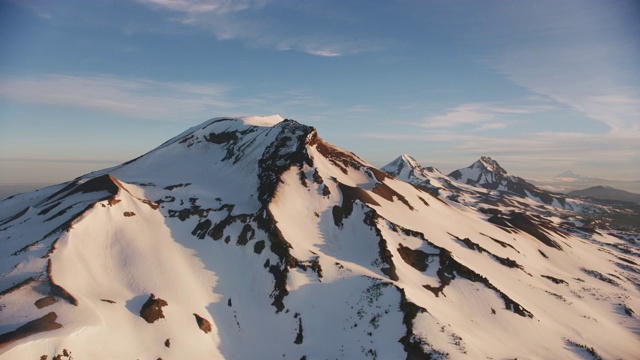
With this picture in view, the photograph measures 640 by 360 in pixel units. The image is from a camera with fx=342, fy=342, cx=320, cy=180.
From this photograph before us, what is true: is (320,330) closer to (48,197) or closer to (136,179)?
(136,179)

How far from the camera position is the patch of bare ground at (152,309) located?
47.2m

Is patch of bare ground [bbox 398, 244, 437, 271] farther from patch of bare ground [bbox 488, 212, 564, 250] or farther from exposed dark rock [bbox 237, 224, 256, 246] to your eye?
patch of bare ground [bbox 488, 212, 564, 250]

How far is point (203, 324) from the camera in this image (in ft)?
164

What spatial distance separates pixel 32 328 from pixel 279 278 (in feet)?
105

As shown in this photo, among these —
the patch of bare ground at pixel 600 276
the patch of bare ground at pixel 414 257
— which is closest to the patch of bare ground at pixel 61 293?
the patch of bare ground at pixel 414 257

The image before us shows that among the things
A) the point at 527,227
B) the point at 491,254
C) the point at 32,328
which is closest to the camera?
the point at 32,328

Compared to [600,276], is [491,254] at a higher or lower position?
higher

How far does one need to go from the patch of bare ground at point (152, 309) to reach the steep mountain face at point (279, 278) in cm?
15

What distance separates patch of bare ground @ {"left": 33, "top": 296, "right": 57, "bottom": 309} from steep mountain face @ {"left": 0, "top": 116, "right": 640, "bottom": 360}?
0.72 feet

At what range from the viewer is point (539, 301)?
6400cm

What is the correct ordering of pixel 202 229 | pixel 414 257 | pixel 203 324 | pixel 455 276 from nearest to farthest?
pixel 203 324, pixel 455 276, pixel 414 257, pixel 202 229

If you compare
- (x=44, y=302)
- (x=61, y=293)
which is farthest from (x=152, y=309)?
(x=44, y=302)

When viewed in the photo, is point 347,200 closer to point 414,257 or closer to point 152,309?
point 414,257

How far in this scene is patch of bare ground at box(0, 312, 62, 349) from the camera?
116ft
